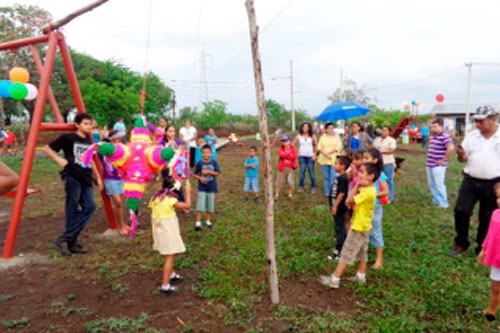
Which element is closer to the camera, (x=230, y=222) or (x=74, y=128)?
(x=74, y=128)

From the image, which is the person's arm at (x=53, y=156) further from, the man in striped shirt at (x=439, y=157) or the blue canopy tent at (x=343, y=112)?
the man in striped shirt at (x=439, y=157)

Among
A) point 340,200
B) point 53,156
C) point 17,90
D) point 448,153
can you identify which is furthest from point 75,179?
point 448,153

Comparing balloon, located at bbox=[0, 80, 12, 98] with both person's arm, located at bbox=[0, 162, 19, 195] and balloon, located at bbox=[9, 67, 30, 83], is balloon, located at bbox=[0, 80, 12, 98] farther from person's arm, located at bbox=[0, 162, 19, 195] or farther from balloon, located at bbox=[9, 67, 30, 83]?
person's arm, located at bbox=[0, 162, 19, 195]

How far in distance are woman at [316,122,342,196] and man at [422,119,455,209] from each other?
70.6 inches

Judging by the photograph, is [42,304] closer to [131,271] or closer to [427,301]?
[131,271]

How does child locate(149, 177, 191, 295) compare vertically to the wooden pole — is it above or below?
below

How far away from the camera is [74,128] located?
4566mm

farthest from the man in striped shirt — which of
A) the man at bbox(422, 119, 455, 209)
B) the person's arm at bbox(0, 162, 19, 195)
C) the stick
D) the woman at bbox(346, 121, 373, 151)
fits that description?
the person's arm at bbox(0, 162, 19, 195)

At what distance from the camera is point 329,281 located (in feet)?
12.2

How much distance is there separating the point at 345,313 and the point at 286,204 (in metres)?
3.98

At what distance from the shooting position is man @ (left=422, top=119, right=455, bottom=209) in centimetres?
612

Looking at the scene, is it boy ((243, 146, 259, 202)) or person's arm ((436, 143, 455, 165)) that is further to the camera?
boy ((243, 146, 259, 202))

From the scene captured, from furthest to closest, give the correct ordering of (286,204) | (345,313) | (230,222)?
1. (286,204)
2. (230,222)
3. (345,313)

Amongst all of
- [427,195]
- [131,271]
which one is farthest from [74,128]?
[427,195]
